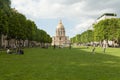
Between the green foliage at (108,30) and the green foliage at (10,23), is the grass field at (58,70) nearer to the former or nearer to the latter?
the green foliage at (10,23)

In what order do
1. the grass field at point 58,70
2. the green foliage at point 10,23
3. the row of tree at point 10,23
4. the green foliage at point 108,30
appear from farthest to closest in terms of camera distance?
1. the green foliage at point 108,30
2. the row of tree at point 10,23
3. the green foliage at point 10,23
4. the grass field at point 58,70

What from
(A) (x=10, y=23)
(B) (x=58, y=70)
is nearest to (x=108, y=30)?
(A) (x=10, y=23)

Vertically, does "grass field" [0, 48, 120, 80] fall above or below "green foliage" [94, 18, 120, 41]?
below

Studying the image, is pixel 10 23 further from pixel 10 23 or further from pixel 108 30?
pixel 108 30

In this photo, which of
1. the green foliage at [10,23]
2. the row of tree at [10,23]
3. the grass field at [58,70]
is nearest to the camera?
the grass field at [58,70]

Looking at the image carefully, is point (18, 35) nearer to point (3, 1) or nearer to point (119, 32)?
point (3, 1)

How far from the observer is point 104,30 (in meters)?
161

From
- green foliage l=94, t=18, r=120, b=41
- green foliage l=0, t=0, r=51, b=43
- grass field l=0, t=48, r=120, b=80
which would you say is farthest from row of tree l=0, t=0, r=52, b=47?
green foliage l=94, t=18, r=120, b=41

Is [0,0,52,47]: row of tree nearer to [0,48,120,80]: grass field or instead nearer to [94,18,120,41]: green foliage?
[0,48,120,80]: grass field

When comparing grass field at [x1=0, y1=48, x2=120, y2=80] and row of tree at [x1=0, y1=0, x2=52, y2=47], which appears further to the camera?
row of tree at [x1=0, y1=0, x2=52, y2=47]

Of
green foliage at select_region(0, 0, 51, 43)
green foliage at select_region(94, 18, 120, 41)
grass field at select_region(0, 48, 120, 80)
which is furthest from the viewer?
green foliage at select_region(94, 18, 120, 41)

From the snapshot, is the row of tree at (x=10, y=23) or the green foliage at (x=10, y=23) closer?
the green foliage at (x=10, y=23)

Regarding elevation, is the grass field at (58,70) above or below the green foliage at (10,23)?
below

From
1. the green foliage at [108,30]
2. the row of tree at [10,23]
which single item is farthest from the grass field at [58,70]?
the green foliage at [108,30]
